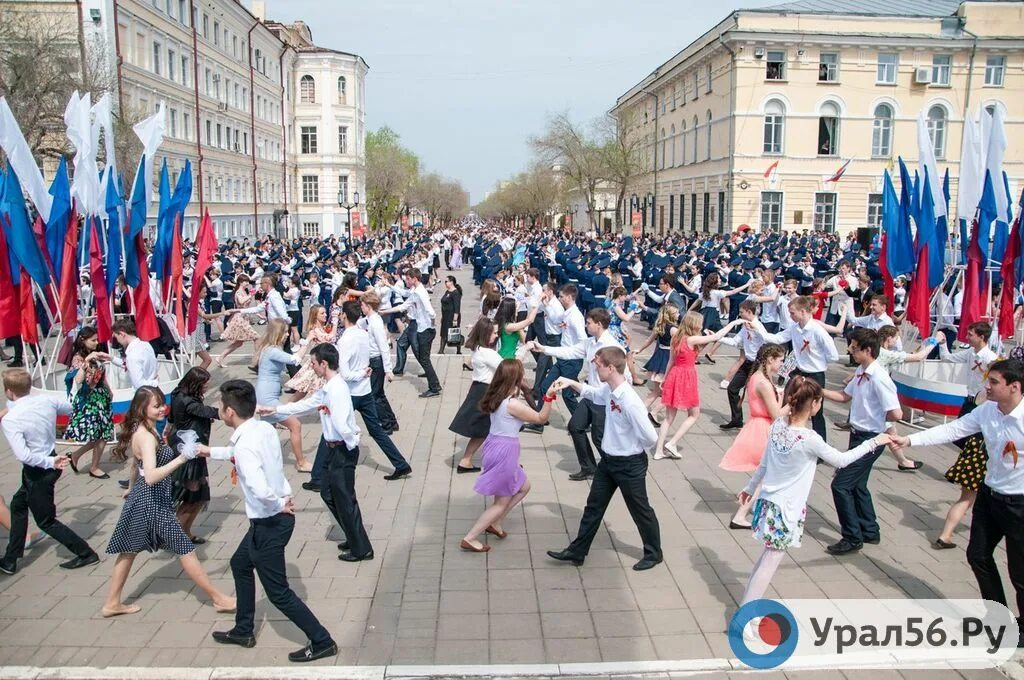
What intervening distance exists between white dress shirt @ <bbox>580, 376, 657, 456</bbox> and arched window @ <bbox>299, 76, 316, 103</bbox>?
60.2 m

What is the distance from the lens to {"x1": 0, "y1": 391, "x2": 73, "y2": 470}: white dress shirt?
5.56 m

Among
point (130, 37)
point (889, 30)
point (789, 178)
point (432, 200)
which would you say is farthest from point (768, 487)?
point (432, 200)

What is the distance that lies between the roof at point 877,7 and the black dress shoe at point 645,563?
1619 inches

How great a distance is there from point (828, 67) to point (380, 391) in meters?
38.7

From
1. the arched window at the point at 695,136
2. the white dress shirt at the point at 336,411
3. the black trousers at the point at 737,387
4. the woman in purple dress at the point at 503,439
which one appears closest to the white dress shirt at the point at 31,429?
the white dress shirt at the point at 336,411

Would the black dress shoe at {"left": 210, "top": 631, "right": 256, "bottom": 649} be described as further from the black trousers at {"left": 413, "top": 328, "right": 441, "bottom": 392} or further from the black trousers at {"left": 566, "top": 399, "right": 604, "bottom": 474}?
the black trousers at {"left": 413, "top": 328, "right": 441, "bottom": 392}

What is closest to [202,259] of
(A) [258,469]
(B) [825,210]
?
(A) [258,469]

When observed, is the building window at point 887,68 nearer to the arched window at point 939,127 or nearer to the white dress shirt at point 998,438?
the arched window at point 939,127

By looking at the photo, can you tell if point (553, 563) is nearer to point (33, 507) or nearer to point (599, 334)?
point (599, 334)

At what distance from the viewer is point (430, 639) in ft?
15.9

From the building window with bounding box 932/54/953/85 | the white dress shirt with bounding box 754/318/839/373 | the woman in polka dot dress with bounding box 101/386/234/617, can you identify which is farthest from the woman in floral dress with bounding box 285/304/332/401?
the building window with bounding box 932/54/953/85

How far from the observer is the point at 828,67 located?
4059 centimetres

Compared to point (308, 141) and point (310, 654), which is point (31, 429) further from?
point (308, 141)

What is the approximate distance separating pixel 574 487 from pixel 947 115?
42.0m
